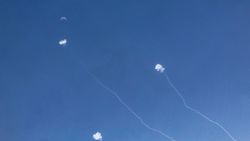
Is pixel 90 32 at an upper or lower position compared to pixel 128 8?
lower

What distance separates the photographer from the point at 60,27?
6.61 meters

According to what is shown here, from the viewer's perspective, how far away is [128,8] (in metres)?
6.55

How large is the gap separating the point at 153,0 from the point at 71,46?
1.94 m

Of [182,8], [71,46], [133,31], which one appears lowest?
[71,46]

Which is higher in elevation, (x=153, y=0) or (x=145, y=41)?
(x=153, y=0)

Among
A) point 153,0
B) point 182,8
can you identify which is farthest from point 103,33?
point 182,8

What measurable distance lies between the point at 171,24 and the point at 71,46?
2.10 metres

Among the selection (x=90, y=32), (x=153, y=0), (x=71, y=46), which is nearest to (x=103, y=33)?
(x=90, y=32)

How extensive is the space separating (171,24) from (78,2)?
6.49ft

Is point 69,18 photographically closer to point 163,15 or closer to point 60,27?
point 60,27

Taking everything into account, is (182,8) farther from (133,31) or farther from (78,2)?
(78,2)

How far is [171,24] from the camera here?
6445 mm

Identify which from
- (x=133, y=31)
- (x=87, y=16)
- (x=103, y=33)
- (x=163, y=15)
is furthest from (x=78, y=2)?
(x=163, y=15)

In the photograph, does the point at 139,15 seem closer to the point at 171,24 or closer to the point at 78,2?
the point at 171,24
